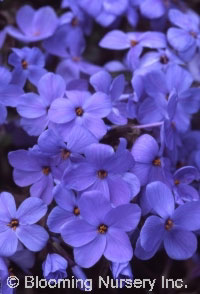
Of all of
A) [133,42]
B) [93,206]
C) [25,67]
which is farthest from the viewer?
[133,42]

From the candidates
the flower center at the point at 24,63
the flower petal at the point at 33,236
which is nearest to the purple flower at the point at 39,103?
the flower center at the point at 24,63

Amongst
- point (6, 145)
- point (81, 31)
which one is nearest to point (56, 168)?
point (6, 145)

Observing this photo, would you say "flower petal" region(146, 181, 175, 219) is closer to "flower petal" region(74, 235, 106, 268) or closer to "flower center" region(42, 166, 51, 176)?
"flower petal" region(74, 235, 106, 268)

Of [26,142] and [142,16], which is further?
[142,16]

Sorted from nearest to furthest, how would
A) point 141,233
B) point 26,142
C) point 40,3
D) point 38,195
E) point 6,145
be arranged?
point 141,233 < point 38,195 < point 26,142 < point 6,145 < point 40,3

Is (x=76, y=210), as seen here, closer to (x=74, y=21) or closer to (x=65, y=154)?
(x=65, y=154)

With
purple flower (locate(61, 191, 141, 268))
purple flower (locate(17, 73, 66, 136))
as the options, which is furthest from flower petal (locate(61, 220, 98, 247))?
purple flower (locate(17, 73, 66, 136))

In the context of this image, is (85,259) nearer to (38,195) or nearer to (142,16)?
(38,195)

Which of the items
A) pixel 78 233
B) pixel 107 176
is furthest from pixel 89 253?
pixel 107 176
